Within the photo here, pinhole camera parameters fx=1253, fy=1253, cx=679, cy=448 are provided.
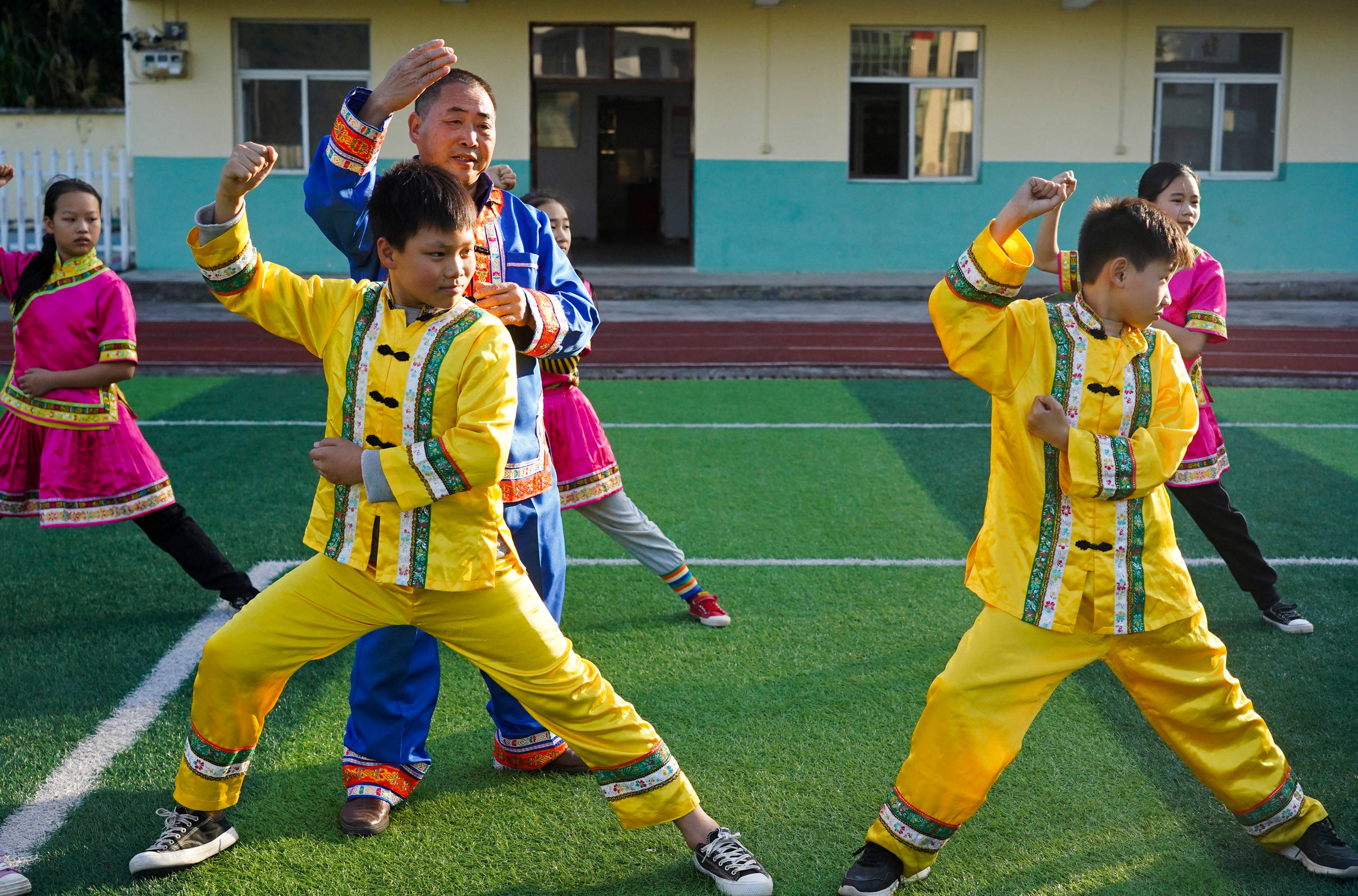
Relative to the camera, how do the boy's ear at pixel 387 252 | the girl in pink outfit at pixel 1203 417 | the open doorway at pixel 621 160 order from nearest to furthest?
the boy's ear at pixel 387 252
the girl in pink outfit at pixel 1203 417
the open doorway at pixel 621 160

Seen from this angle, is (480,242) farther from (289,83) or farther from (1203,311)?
(289,83)

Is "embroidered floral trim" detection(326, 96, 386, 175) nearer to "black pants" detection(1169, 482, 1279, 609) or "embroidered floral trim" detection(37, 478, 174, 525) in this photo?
"embroidered floral trim" detection(37, 478, 174, 525)

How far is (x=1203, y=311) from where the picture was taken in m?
3.88

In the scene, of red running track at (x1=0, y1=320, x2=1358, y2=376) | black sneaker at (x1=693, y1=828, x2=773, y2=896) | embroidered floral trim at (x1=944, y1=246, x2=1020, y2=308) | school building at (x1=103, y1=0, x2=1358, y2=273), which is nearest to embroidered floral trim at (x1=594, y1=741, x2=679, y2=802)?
black sneaker at (x1=693, y1=828, x2=773, y2=896)

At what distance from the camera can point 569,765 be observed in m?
3.18

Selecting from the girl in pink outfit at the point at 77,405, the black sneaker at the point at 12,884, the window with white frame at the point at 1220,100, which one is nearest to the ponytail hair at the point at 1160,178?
the girl in pink outfit at the point at 77,405

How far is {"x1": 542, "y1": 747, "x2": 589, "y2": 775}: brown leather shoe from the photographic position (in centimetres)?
317

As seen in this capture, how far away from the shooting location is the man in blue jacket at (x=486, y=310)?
2.63 metres

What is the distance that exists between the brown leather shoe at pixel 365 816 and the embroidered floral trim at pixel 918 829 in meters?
1.15

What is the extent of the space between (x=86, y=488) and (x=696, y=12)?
1266 centimetres

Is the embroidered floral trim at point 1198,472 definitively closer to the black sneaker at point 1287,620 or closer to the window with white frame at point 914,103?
the black sneaker at point 1287,620

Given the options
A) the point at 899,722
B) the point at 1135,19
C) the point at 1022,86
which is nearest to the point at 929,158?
the point at 1022,86

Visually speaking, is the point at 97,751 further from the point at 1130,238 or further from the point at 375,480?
the point at 1130,238

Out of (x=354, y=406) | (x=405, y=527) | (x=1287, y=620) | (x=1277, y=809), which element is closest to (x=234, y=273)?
(x=354, y=406)
